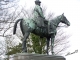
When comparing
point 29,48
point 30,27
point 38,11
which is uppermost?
point 38,11

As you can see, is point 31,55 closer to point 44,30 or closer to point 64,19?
point 44,30

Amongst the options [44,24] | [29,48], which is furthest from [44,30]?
[29,48]

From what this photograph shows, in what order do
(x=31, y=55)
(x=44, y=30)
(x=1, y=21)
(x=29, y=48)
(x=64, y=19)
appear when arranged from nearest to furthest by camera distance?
(x=31, y=55)
(x=44, y=30)
(x=64, y=19)
(x=1, y=21)
(x=29, y=48)

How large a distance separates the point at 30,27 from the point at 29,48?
1478 cm

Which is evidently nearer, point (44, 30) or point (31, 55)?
point (31, 55)

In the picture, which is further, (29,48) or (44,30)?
(29,48)

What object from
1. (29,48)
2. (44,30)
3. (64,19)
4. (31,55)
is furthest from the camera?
(29,48)

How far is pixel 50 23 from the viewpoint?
1611 cm

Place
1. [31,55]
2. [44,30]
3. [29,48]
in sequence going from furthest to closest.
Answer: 1. [29,48]
2. [44,30]
3. [31,55]

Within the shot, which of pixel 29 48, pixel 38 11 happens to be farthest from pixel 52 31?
pixel 29 48

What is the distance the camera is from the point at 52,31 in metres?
16.2

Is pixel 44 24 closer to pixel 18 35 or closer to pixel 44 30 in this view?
pixel 44 30

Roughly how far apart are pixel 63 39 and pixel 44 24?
49.8 ft

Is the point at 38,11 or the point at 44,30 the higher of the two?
the point at 38,11
